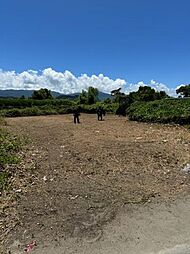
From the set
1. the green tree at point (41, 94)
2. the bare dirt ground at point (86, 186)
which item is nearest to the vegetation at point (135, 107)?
the green tree at point (41, 94)

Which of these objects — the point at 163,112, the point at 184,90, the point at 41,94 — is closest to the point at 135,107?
the point at 163,112

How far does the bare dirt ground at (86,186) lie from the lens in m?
5.03

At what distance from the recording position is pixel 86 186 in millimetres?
6844

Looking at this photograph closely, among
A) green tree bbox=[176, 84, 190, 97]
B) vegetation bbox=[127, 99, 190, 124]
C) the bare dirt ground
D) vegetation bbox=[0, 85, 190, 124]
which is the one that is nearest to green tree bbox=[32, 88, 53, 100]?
vegetation bbox=[0, 85, 190, 124]

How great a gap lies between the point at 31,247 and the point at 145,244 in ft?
5.02

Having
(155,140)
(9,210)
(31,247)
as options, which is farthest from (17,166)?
(155,140)

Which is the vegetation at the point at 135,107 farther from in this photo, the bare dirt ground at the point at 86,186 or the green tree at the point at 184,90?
the bare dirt ground at the point at 86,186

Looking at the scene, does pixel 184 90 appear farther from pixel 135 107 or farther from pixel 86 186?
pixel 86 186

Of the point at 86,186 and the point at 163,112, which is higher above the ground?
the point at 163,112

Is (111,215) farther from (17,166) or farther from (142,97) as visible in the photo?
(142,97)

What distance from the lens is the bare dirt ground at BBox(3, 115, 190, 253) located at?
5031mm

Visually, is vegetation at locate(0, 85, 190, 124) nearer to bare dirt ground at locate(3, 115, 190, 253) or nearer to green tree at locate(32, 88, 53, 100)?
green tree at locate(32, 88, 53, 100)

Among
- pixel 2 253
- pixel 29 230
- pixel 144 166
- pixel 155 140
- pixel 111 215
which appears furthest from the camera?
pixel 155 140

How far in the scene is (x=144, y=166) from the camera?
8398 millimetres
